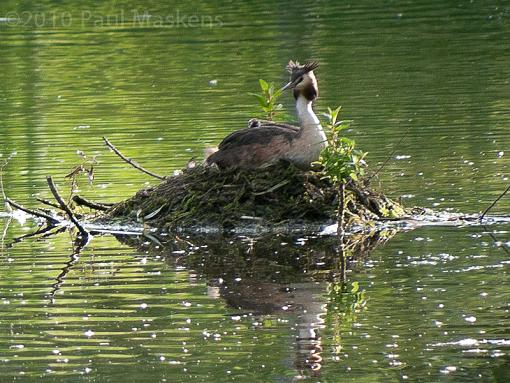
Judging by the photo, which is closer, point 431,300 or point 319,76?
point 431,300

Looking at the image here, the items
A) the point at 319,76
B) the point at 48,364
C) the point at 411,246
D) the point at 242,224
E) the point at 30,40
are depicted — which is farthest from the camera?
the point at 30,40

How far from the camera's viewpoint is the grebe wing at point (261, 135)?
1360 centimetres

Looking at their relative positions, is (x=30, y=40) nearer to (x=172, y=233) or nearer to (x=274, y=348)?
(x=172, y=233)

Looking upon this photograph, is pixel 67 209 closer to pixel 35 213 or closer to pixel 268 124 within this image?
pixel 35 213

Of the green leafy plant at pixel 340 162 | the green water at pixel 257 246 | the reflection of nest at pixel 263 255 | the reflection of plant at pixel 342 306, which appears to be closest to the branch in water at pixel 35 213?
the green water at pixel 257 246

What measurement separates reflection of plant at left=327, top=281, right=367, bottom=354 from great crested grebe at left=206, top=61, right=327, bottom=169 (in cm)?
221

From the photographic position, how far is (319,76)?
24.3m

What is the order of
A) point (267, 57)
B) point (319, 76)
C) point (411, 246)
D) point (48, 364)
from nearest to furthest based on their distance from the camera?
point (48, 364) → point (411, 246) → point (319, 76) → point (267, 57)

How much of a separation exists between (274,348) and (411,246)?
3.20 metres

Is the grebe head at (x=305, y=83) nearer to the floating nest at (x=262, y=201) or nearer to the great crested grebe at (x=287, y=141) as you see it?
the great crested grebe at (x=287, y=141)

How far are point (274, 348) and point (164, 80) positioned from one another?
647 inches

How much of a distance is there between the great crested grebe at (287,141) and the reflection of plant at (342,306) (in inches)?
87.0

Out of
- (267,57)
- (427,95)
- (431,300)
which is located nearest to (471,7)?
(267,57)

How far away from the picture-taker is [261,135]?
13648 mm
